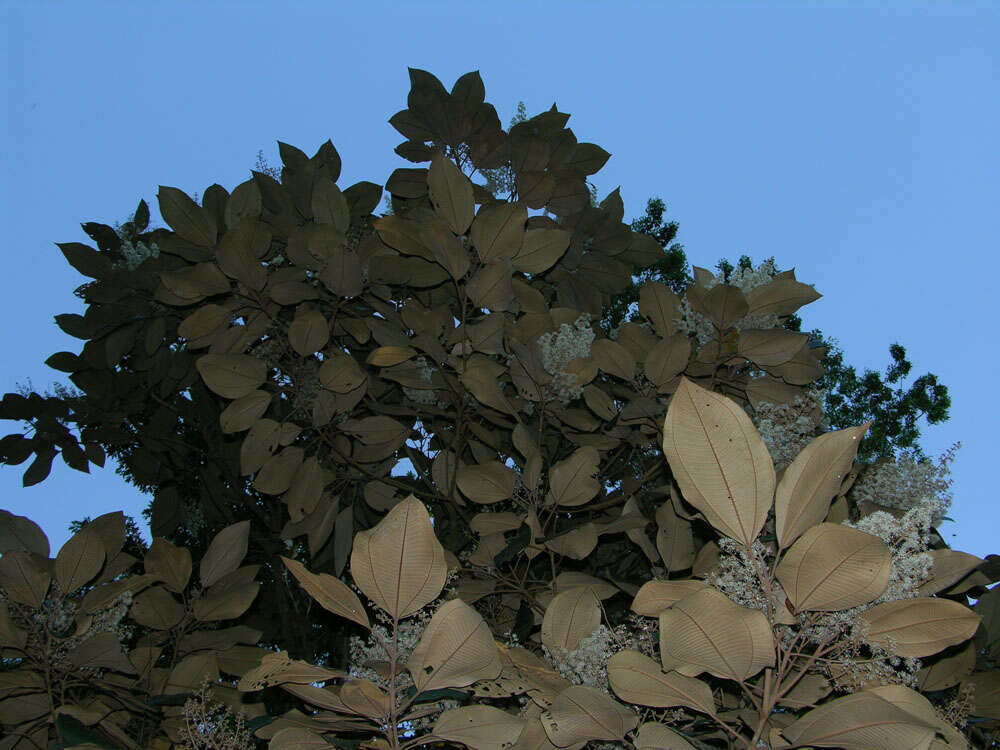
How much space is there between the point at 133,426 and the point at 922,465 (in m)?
2.36

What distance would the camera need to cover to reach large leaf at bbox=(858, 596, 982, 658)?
107cm

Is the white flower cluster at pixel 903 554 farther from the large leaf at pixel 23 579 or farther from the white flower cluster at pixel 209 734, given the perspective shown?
the large leaf at pixel 23 579

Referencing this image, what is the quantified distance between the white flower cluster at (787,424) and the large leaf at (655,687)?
696 millimetres

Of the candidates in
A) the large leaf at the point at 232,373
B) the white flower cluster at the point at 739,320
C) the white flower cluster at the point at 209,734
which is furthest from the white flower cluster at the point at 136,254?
the white flower cluster at the point at 209,734

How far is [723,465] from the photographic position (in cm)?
105

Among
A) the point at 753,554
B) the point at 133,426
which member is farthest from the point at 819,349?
the point at 133,426

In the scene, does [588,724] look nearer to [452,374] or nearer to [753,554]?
[753,554]

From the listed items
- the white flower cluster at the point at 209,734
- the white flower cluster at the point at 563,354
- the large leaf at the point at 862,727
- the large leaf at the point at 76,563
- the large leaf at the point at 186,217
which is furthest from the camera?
the large leaf at the point at 186,217

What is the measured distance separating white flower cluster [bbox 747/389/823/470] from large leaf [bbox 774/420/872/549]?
0.59 metres

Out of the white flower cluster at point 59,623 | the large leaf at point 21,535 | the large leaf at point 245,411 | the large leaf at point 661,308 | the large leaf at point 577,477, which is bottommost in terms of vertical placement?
the white flower cluster at point 59,623

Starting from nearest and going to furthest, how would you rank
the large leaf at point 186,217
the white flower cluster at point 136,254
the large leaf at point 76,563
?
the large leaf at point 76,563 → the large leaf at point 186,217 → the white flower cluster at point 136,254

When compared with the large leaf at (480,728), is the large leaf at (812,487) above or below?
above

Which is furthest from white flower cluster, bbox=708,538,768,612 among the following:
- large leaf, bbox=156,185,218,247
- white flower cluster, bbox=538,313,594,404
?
large leaf, bbox=156,185,218,247

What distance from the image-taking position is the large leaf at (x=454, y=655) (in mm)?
1057
